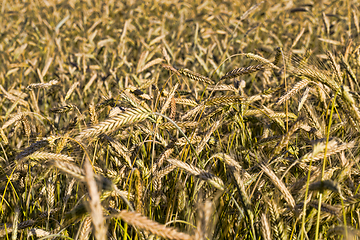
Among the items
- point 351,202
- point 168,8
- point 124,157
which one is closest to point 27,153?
point 124,157

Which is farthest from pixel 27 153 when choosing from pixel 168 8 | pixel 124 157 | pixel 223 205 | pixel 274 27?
pixel 168 8

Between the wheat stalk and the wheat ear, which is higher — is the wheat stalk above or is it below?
above

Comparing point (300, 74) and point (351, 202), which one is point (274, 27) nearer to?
point (300, 74)

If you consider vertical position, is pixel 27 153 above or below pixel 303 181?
above

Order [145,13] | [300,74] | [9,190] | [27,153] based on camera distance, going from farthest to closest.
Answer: [145,13]
[9,190]
[300,74]
[27,153]

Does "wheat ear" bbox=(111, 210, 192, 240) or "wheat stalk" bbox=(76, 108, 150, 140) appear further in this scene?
"wheat stalk" bbox=(76, 108, 150, 140)

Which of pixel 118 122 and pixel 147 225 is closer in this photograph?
pixel 147 225

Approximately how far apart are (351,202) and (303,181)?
0.54 feet

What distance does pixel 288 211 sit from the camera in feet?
3.79

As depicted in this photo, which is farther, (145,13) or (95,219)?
(145,13)

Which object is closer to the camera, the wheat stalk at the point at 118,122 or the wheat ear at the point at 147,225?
the wheat ear at the point at 147,225

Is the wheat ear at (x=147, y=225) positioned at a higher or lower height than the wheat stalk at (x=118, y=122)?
lower

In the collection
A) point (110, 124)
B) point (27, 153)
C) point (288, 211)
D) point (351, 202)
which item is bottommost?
point (288, 211)

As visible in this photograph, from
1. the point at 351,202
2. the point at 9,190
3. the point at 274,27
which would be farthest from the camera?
the point at 274,27
